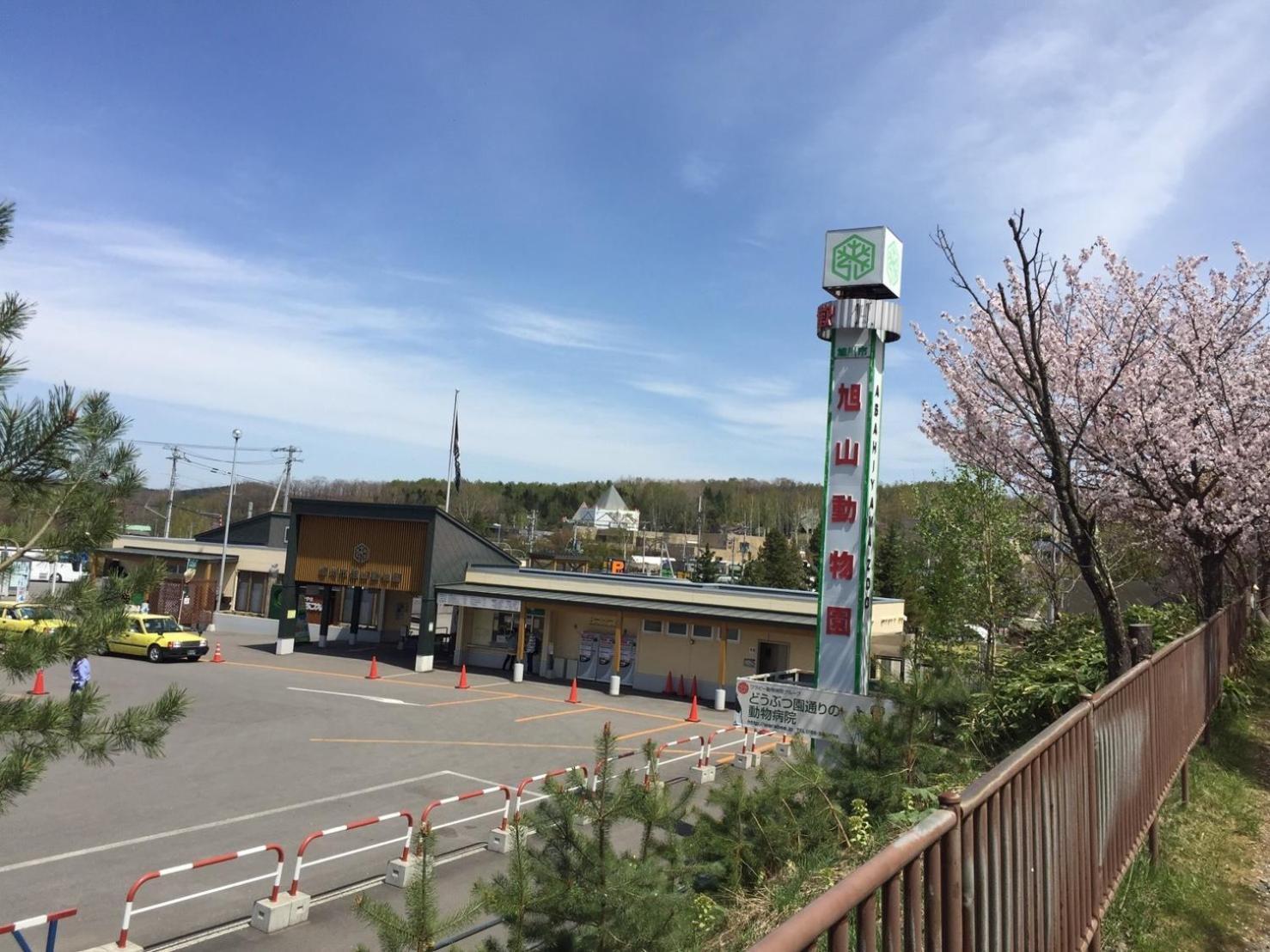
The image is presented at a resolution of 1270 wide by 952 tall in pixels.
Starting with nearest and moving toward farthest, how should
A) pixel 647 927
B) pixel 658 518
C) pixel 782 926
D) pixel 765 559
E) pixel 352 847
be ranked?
1. pixel 782 926
2. pixel 647 927
3. pixel 352 847
4. pixel 765 559
5. pixel 658 518

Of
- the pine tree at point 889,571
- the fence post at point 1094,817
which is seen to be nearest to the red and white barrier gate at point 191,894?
the fence post at point 1094,817

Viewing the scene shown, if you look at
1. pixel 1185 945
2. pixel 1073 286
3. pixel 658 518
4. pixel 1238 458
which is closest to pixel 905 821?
pixel 1185 945

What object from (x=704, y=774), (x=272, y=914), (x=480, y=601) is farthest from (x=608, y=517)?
(x=272, y=914)

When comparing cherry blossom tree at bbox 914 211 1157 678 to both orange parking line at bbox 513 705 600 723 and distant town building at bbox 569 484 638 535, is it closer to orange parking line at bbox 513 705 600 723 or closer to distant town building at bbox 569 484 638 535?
orange parking line at bbox 513 705 600 723

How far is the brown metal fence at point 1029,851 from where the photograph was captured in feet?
6.87

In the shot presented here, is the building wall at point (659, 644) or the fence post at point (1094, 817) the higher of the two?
the fence post at point (1094, 817)

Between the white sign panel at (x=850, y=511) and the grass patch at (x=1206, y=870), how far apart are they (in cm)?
542

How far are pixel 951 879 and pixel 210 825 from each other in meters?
13.0

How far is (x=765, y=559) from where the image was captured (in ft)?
217

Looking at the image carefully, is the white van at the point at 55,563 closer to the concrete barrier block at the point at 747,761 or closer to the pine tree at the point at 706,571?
the concrete barrier block at the point at 747,761

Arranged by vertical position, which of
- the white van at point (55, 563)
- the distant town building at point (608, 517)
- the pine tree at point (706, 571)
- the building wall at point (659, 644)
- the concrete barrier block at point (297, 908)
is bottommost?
the concrete barrier block at point (297, 908)

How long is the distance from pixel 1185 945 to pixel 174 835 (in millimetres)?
12170

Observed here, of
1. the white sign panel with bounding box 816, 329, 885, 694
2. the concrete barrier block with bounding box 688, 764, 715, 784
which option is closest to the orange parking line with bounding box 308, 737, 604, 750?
the concrete barrier block with bounding box 688, 764, 715, 784

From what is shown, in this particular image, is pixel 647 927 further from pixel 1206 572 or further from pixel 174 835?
pixel 1206 572
